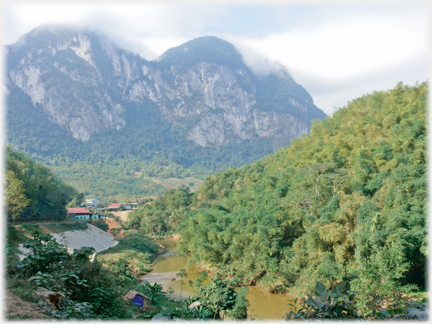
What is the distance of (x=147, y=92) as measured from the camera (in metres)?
132

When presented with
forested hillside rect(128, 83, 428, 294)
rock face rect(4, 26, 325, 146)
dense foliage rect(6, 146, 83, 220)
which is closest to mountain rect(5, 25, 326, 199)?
rock face rect(4, 26, 325, 146)

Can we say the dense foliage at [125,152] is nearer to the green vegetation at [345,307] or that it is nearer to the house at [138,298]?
the house at [138,298]

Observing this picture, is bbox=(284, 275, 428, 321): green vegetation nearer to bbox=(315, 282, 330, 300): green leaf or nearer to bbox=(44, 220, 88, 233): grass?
bbox=(315, 282, 330, 300): green leaf

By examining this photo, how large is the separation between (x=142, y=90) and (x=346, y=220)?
415ft

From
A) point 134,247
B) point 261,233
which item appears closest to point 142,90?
point 134,247

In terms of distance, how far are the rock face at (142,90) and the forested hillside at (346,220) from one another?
101 m

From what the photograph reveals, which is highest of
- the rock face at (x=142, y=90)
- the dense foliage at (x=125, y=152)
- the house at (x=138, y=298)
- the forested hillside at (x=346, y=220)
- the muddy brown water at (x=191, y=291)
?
the rock face at (x=142, y=90)

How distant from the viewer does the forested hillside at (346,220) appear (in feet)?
44.2

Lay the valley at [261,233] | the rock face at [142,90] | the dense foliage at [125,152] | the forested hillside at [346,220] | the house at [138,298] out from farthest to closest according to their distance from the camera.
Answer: the rock face at [142,90], the dense foliage at [125,152], the forested hillside at [346,220], the house at [138,298], the valley at [261,233]

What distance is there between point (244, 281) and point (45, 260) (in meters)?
14.6

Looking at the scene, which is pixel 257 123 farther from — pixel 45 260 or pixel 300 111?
pixel 45 260

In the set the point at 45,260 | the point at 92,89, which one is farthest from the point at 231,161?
the point at 45,260

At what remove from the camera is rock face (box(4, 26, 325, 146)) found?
4358 inches

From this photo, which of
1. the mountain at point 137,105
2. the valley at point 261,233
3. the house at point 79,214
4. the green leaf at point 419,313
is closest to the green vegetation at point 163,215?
the valley at point 261,233
